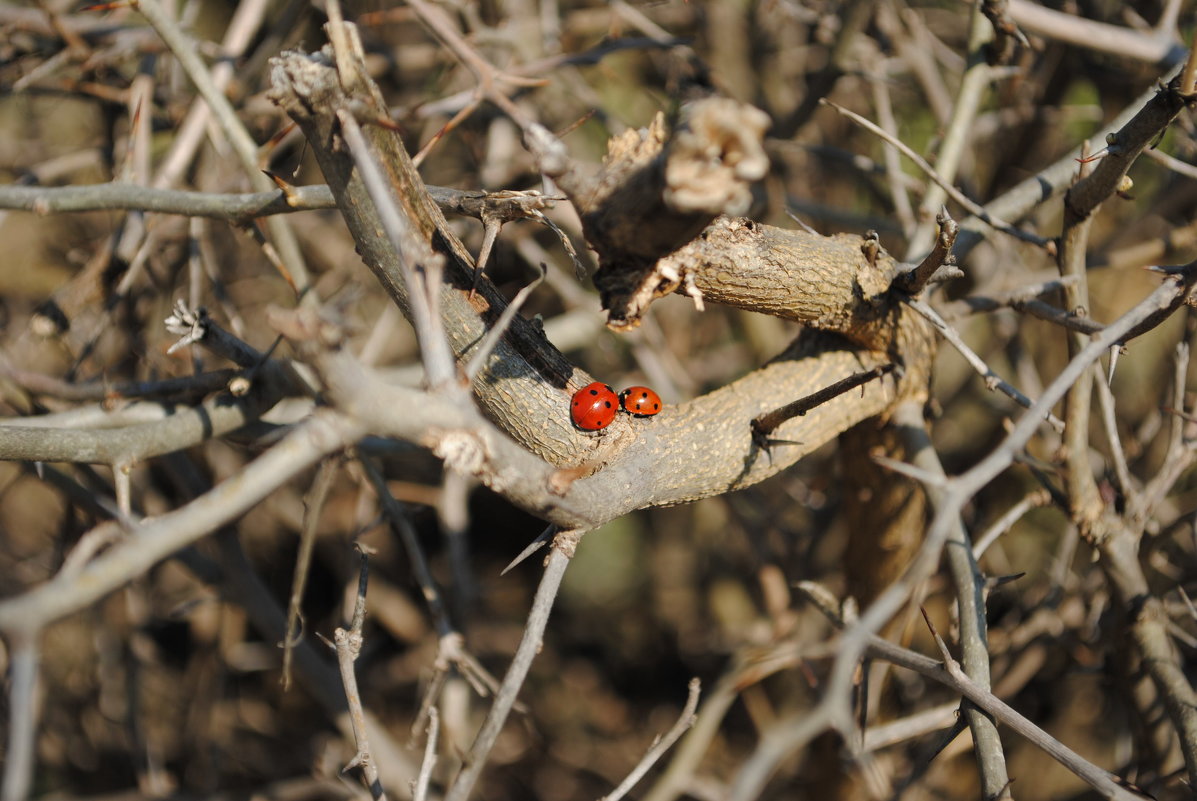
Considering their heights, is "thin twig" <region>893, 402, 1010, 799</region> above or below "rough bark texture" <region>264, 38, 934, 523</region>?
below

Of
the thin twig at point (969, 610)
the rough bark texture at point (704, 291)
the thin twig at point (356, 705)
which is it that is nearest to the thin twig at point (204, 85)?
the rough bark texture at point (704, 291)

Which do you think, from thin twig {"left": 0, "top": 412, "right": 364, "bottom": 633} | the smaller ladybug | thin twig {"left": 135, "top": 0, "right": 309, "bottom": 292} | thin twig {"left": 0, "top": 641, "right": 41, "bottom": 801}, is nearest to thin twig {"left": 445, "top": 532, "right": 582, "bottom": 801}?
the smaller ladybug

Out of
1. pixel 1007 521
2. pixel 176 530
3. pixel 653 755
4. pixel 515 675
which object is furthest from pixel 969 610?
pixel 176 530

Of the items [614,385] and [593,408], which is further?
[614,385]

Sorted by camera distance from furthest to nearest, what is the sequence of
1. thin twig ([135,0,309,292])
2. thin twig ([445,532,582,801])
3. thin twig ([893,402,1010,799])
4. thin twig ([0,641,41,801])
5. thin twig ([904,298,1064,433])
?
thin twig ([135,0,309,292])
thin twig ([904,298,1064,433])
thin twig ([893,402,1010,799])
thin twig ([445,532,582,801])
thin twig ([0,641,41,801])

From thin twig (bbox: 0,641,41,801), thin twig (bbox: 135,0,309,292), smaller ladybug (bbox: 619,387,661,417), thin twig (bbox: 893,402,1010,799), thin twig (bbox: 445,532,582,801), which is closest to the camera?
thin twig (bbox: 0,641,41,801)

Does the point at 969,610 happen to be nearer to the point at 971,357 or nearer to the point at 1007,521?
the point at 1007,521

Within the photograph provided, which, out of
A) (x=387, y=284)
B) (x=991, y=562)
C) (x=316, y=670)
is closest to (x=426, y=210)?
(x=387, y=284)

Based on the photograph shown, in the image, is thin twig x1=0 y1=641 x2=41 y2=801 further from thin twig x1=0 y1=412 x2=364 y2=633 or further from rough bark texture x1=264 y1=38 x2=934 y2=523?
rough bark texture x1=264 y1=38 x2=934 y2=523

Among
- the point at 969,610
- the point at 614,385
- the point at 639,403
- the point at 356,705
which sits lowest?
the point at 614,385
